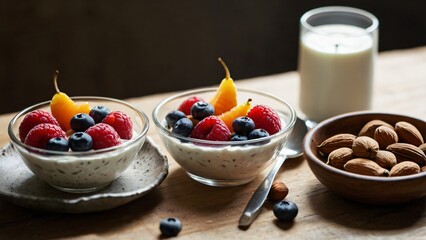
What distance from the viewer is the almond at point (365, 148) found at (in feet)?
4.13

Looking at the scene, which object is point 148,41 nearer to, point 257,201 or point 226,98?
point 226,98

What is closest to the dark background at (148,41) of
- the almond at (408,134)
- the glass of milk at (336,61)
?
the glass of milk at (336,61)

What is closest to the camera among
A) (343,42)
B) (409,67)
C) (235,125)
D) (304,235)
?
(304,235)

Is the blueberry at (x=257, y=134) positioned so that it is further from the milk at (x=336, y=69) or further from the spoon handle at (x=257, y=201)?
the milk at (x=336, y=69)

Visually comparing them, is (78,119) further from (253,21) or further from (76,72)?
(253,21)

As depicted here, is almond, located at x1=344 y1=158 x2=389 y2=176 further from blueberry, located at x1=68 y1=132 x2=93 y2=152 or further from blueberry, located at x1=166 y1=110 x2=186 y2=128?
blueberry, located at x1=68 y1=132 x2=93 y2=152

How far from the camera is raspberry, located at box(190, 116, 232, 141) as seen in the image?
1253 mm

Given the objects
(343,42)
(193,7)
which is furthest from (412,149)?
(193,7)

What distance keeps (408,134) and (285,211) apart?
12.0 inches

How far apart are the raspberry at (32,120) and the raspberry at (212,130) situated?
0.84 feet

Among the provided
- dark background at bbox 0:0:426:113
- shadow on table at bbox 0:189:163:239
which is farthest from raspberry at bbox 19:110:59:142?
dark background at bbox 0:0:426:113

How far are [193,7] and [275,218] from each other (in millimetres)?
1558

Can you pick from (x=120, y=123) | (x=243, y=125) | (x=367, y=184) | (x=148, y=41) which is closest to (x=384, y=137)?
(x=367, y=184)

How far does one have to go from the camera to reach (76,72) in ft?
8.67
